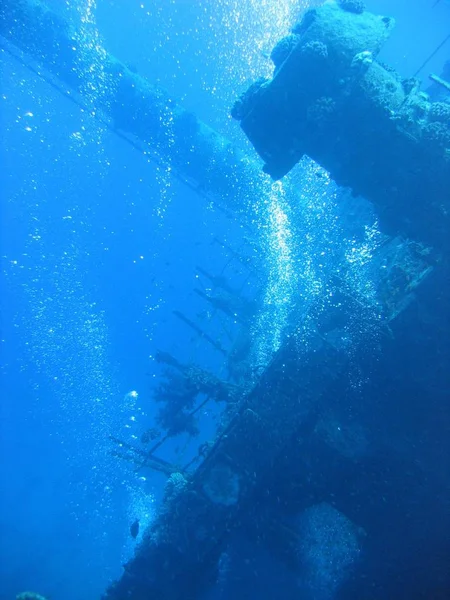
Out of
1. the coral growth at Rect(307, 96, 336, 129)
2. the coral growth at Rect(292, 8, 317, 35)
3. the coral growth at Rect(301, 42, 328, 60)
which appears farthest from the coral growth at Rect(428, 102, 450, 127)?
the coral growth at Rect(292, 8, 317, 35)

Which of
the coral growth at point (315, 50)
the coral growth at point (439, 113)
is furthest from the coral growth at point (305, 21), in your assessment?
the coral growth at point (439, 113)

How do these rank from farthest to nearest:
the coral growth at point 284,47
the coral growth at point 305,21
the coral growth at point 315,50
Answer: the coral growth at point 284,47 → the coral growth at point 305,21 → the coral growth at point 315,50

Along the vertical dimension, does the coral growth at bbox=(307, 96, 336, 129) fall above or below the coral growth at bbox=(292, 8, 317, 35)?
below

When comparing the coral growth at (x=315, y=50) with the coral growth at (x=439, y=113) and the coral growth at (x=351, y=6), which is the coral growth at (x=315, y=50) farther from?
the coral growth at (x=439, y=113)

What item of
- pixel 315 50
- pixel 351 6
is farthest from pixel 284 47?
pixel 351 6

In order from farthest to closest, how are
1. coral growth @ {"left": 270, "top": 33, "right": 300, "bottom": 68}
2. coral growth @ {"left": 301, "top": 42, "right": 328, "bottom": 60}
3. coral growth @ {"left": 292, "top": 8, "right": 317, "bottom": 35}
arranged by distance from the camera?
coral growth @ {"left": 270, "top": 33, "right": 300, "bottom": 68}
coral growth @ {"left": 292, "top": 8, "right": 317, "bottom": 35}
coral growth @ {"left": 301, "top": 42, "right": 328, "bottom": 60}

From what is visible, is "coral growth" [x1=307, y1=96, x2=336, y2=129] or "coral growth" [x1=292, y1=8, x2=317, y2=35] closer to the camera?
"coral growth" [x1=307, y1=96, x2=336, y2=129]

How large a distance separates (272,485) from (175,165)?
8063 mm

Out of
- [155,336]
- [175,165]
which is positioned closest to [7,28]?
[175,165]

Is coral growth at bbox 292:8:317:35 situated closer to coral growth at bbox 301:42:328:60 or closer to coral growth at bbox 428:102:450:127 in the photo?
coral growth at bbox 301:42:328:60

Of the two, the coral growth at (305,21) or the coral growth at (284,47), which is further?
the coral growth at (284,47)

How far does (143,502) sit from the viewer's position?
3388cm

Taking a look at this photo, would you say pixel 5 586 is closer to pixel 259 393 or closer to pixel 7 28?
pixel 259 393

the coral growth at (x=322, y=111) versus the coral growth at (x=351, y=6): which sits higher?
the coral growth at (x=351, y=6)
